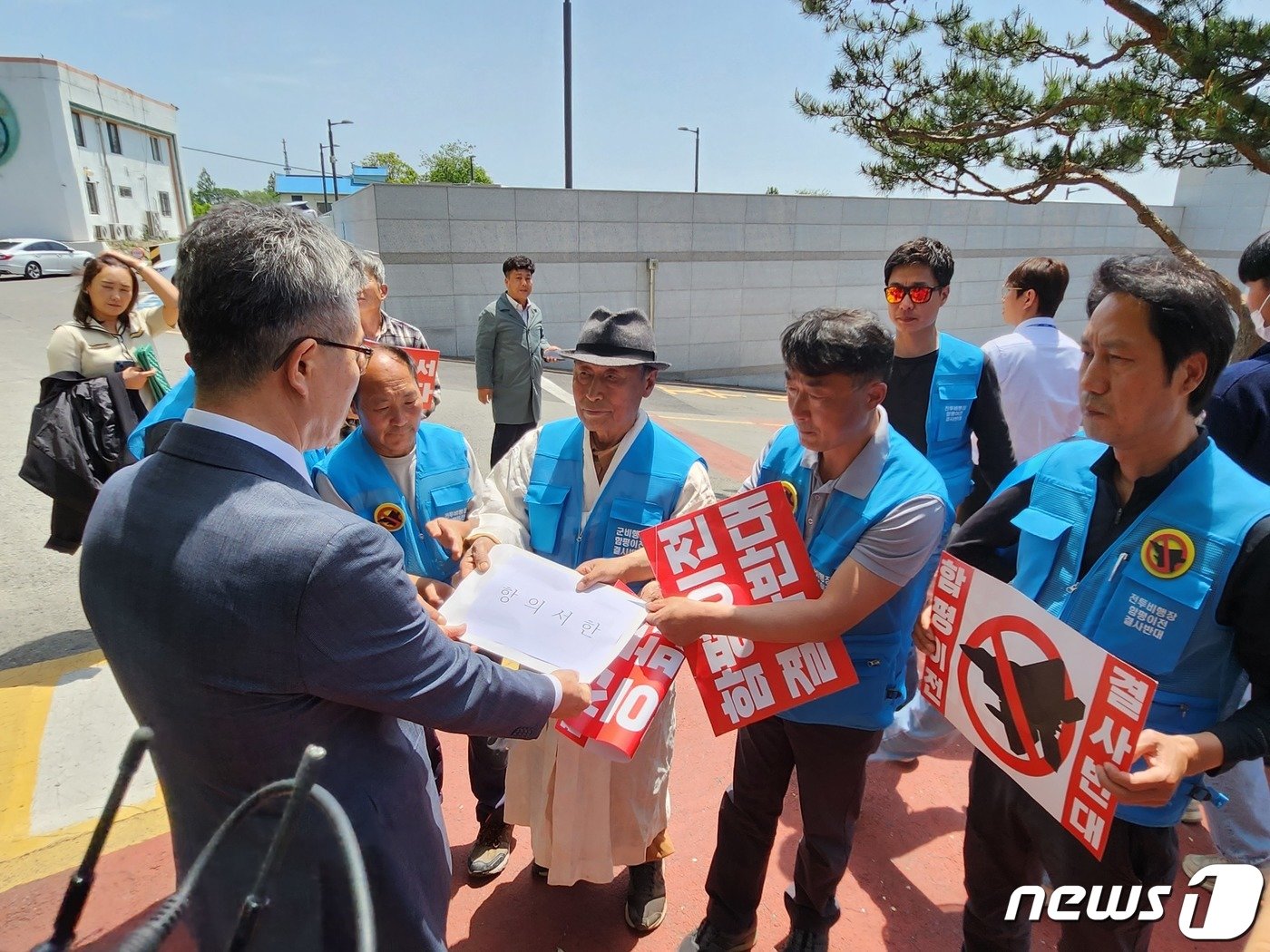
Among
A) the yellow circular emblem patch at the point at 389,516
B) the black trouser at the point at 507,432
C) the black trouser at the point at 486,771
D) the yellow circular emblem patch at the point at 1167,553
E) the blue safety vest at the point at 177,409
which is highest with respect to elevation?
the yellow circular emblem patch at the point at 1167,553

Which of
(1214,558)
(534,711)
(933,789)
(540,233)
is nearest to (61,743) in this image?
(534,711)

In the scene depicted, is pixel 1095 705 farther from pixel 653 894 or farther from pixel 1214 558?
pixel 653 894

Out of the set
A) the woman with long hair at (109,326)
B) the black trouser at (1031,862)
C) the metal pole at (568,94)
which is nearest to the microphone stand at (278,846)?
the black trouser at (1031,862)

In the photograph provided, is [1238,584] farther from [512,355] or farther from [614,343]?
[512,355]

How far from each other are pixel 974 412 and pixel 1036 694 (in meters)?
1.82

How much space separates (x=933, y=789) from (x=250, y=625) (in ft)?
8.92

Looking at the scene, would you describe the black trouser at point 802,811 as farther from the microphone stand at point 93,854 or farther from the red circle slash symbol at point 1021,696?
the microphone stand at point 93,854

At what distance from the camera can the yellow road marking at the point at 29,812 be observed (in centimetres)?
237

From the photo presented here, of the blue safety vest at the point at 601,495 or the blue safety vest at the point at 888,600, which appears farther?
the blue safety vest at the point at 601,495

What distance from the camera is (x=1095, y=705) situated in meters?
1.37

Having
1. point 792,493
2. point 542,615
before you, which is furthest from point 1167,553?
point 542,615

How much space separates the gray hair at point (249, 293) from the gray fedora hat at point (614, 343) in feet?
3.26

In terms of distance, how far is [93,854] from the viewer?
0.79m

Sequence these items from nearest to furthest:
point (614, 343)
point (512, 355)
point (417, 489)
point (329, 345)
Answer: point (329, 345) < point (614, 343) < point (417, 489) < point (512, 355)
